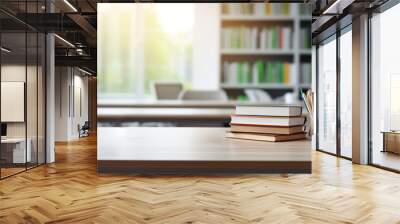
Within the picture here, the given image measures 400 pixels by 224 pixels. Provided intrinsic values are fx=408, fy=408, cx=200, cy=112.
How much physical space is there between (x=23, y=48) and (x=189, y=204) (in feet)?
11.4

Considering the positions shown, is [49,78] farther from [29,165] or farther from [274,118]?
[274,118]

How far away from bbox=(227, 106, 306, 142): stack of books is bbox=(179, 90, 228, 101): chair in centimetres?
10

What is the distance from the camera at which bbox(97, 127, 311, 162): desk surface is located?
75.3 inches

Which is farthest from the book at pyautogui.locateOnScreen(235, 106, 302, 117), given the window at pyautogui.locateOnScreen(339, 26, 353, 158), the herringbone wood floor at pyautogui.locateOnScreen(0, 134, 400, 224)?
the window at pyautogui.locateOnScreen(339, 26, 353, 158)

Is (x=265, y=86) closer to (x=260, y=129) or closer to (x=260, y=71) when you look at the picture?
(x=260, y=71)

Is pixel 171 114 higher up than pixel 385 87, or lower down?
lower down

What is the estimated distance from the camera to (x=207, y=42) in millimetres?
1804

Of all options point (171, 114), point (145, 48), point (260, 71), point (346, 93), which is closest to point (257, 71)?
point (260, 71)

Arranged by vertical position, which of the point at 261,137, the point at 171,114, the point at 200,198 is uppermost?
the point at 171,114

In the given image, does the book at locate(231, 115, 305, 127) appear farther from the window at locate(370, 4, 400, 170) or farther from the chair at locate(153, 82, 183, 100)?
A: the window at locate(370, 4, 400, 170)

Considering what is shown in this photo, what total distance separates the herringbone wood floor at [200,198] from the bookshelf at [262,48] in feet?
4.11

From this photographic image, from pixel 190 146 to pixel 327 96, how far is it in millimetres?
6141

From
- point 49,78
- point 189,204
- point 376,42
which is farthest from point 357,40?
point 49,78

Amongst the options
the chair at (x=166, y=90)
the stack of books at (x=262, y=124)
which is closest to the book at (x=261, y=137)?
the stack of books at (x=262, y=124)
